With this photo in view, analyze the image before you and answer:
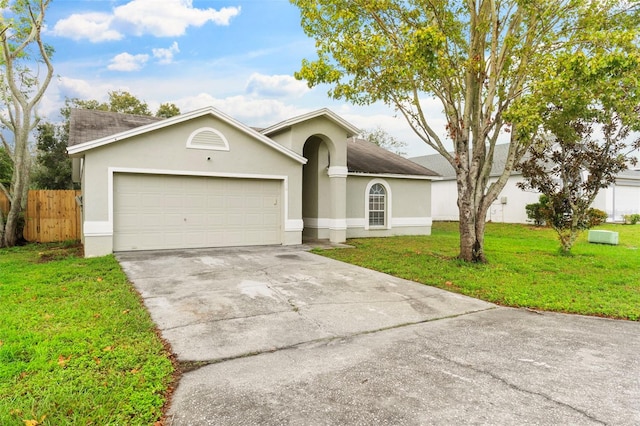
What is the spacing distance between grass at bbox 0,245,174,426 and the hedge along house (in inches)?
157

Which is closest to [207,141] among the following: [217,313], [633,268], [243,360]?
[217,313]

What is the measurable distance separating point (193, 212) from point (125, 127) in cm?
383

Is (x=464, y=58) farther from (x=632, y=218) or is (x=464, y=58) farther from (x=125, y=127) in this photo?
(x=632, y=218)

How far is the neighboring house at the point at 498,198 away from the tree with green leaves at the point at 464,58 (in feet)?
45.5

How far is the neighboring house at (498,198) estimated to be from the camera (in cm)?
2280

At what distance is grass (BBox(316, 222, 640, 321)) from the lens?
6.25 metres

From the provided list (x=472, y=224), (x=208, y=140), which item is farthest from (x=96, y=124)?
Answer: (x=472, y=224)

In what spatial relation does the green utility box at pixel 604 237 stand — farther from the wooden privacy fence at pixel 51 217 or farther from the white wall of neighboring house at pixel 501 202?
the wooden privacy fence at pixel 51 217

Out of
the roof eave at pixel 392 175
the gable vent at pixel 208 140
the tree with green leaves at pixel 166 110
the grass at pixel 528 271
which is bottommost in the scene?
the grass at pixel 528 271

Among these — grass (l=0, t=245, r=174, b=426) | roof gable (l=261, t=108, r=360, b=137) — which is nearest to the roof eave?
roof gable (l=261, t=108, r=360, b=137)

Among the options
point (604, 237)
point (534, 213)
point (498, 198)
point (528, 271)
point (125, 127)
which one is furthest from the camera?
point (498, 198)

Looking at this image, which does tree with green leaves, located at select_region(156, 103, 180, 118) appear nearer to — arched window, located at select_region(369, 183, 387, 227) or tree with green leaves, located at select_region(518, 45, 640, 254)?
arched window, located at select_region(369, 183, 387, 227)

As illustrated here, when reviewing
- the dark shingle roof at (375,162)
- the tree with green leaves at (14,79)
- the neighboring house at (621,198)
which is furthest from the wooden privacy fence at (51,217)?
the neighboring house at (621,198)

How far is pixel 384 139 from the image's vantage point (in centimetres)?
4338
